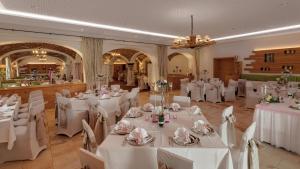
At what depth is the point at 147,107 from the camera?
3.86m

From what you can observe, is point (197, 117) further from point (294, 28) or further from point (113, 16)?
point (294, 28)

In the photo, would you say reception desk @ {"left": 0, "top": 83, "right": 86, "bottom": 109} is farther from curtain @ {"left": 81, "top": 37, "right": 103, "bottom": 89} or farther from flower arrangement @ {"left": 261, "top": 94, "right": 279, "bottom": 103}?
flower arrangement @ {"left": 261, "top": 94, "right": 279, "bottom": 103}

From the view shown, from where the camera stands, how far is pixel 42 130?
13.6 ft

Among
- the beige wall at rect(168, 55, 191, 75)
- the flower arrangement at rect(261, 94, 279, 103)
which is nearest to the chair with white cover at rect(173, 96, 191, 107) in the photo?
the flower arrangement at rect(261, 94, 279, 103)

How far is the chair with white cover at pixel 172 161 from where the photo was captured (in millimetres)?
1667

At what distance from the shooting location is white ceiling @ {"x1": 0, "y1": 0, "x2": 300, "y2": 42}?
14.4ft

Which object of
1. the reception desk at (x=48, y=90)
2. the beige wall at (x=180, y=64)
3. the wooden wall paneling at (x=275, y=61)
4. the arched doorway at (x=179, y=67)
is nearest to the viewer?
the reception desk at (x=48, y=90)

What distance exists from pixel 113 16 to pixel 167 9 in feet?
5.32

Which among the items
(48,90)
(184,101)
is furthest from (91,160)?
(48,90)

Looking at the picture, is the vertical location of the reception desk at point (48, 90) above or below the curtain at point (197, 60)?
below

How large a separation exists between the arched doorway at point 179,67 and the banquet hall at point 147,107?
3.49 m

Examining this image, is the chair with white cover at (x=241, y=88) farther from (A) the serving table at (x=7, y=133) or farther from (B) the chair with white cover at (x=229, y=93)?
(A) the serving table at (x=7, y=133)

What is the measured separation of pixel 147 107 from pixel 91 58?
5.68 m

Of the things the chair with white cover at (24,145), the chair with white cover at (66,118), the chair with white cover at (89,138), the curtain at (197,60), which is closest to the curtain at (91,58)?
the chair with white cover at (66,118)
